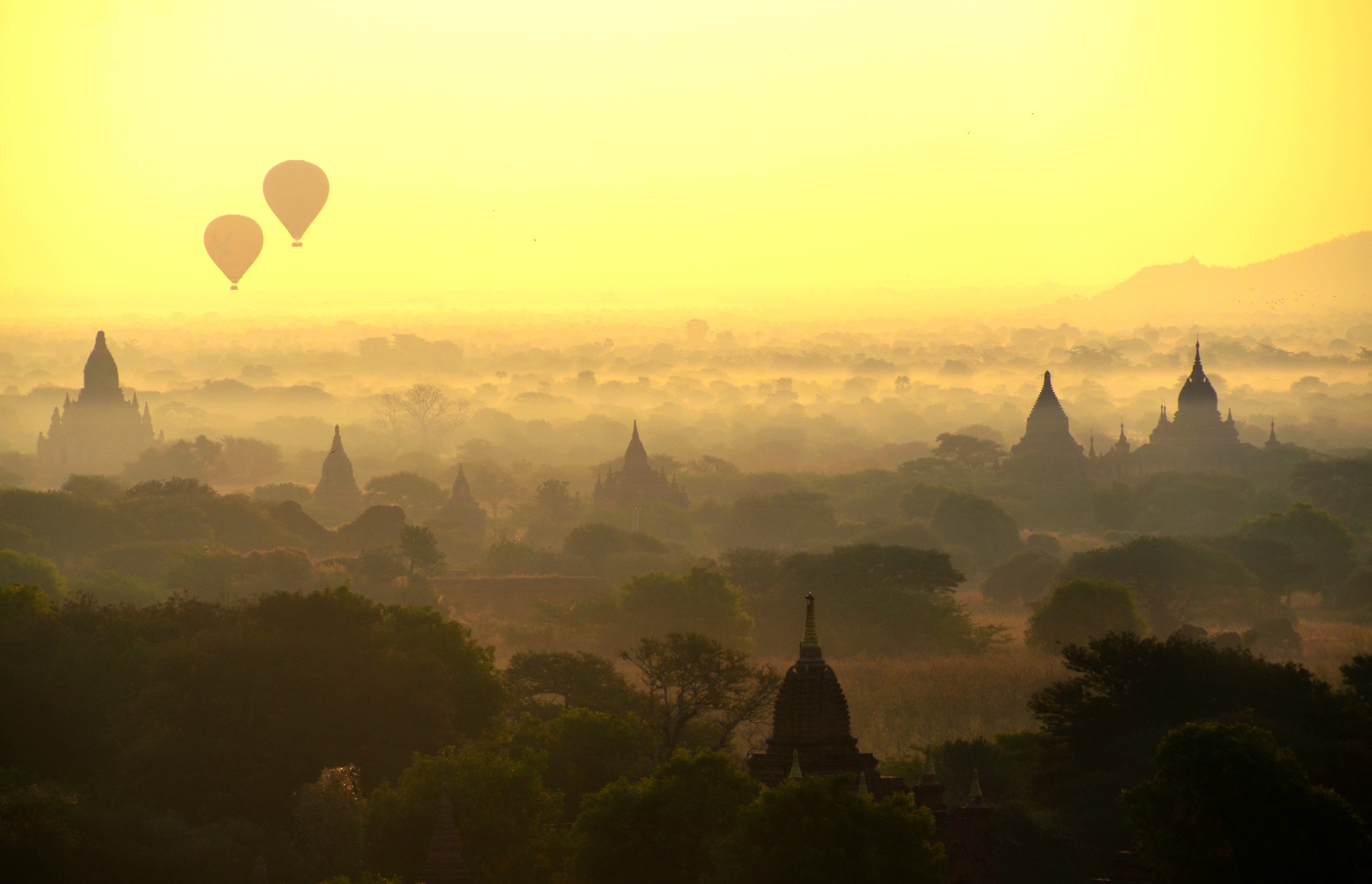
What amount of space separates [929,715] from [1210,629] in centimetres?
3527

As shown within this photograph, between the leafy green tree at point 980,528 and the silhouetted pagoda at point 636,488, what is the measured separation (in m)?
18.9

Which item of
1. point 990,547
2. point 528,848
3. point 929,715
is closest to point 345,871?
point 528,848

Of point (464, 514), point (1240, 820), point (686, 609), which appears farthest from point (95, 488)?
point (1240, 820)

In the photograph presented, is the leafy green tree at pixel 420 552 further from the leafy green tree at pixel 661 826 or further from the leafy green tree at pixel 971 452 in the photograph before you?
the leafy green tree at pixel 971 452

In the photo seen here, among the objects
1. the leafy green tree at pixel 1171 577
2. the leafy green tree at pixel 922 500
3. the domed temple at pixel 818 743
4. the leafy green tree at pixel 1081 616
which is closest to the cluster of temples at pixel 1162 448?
the leafy green tree at pixel 922 500

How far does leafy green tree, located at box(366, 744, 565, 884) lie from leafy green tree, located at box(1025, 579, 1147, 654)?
1633 inches

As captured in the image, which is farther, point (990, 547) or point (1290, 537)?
point (990, 547)

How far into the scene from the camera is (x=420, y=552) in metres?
107

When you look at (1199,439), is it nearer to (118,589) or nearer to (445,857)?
(118,589)

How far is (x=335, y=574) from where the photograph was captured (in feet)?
331

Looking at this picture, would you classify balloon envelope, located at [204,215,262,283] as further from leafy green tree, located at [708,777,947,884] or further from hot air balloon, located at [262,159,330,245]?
leafy green tree, located at [708,777,947,884]

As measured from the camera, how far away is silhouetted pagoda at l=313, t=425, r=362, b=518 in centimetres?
16312

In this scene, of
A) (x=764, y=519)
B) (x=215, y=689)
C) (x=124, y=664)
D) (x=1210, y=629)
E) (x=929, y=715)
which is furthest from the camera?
(x=764, y=519)

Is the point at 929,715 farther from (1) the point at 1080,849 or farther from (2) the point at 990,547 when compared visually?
(2) the point at 990,547
